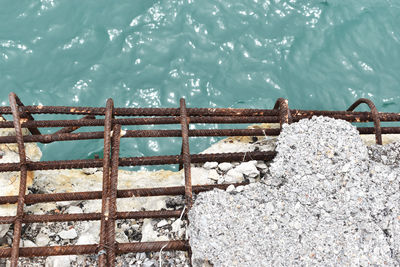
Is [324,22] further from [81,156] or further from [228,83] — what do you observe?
[81,156]

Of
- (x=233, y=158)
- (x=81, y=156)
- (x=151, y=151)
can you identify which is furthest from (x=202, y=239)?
(x=81, y=156)

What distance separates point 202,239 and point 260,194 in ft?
1.83

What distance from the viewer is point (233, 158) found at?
9.17 feet

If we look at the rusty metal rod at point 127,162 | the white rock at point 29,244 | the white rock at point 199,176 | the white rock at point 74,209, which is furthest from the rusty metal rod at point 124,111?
the white rock at point 29,244

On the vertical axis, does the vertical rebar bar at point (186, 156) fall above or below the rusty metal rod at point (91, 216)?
above

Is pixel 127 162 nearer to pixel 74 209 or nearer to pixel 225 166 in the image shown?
pixel 74 209

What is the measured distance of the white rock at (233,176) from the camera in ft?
9.18

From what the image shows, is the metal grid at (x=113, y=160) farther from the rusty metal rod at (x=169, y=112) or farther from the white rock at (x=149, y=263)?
the white rock at (x=149, y=263)

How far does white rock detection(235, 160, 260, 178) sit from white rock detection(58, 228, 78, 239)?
1.45m

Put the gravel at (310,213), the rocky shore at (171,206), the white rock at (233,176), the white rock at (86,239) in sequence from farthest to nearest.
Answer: the white rock at (233,176)
the white rock at (86,239)
the rocky shore at (171,206)
the gravel at (310,213)

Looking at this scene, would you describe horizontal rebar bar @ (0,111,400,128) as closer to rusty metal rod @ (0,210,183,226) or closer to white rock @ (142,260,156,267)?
rusty metal rod @ (0,210,183,226)

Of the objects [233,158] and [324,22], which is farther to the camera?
[324,22]

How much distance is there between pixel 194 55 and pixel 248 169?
143 inches

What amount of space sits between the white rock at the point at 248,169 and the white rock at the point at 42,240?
1664 mm
